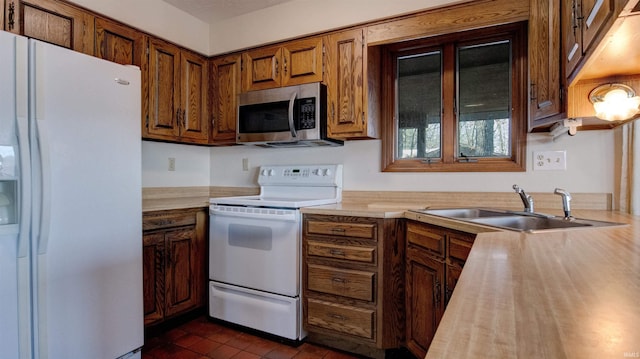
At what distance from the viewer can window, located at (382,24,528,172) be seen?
2.19 m

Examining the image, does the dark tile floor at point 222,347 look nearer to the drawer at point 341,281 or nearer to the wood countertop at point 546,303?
the drawer at point 341,281

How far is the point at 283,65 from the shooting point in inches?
101

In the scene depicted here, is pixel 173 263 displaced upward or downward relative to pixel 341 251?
downward

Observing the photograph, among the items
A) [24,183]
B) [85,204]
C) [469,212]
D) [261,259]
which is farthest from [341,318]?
[24,183]

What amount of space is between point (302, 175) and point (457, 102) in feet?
3.87

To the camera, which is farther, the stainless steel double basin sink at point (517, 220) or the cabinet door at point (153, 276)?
the cabinet door at point (153, 276)

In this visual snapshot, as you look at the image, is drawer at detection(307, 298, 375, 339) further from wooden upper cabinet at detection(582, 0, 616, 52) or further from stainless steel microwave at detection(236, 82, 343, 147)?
wooden upper cabinet at detection(582, 0, 616, 52)

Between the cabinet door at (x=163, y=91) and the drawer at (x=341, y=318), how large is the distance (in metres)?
1.55

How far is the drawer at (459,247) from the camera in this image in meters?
1.51

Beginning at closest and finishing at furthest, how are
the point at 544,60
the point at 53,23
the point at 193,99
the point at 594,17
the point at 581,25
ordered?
the point at 594,17 < the point at 581,25 < the point at 544,60 < the point at 53,23 < the point at 193,99

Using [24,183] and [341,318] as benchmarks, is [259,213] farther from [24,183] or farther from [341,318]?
[24,183]

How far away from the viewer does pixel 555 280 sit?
0.68 metres

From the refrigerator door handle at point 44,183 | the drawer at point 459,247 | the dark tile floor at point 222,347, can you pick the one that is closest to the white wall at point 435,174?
the drawer at point 459,247

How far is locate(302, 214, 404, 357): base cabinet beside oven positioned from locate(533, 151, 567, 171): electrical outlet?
2.99 ft
